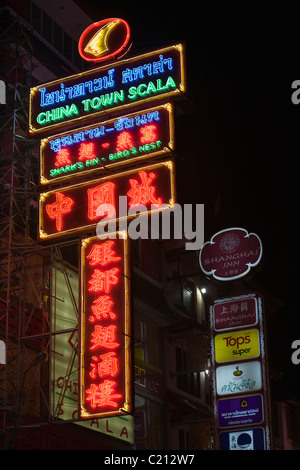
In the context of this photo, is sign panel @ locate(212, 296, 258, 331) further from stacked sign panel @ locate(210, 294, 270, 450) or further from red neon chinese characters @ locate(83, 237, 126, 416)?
red neon chinese characters @ locate(83, 237, 126, 416)

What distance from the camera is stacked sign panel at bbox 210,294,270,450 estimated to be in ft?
70.1

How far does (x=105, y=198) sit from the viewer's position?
17.7 metres

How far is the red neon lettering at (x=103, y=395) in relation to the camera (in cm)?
1584

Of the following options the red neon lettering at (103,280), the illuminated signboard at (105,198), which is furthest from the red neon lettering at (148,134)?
the red neon lettering at (103,280)

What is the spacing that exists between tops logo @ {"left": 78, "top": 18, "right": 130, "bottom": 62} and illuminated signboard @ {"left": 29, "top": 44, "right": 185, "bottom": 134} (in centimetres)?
70

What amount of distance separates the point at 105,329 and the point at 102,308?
1.55 feet

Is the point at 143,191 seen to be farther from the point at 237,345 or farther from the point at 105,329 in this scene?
the point at 237,345

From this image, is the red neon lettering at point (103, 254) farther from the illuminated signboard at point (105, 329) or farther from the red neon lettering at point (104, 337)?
the red neon lettering at point (104, 337)

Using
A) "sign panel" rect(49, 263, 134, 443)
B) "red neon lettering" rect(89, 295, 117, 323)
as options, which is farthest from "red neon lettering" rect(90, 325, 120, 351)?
"sign panel" rect(49, 263, 134, 443)

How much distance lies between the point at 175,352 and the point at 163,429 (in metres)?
3.15

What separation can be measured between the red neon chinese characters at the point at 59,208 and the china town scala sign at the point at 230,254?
6.94 meters

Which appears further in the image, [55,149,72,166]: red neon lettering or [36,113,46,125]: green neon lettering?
[36,113,46,125]: green neon lettering

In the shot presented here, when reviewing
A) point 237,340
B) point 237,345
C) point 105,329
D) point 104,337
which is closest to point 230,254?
point 237,340

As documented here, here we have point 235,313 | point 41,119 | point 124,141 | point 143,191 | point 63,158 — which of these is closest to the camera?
point 143,191
